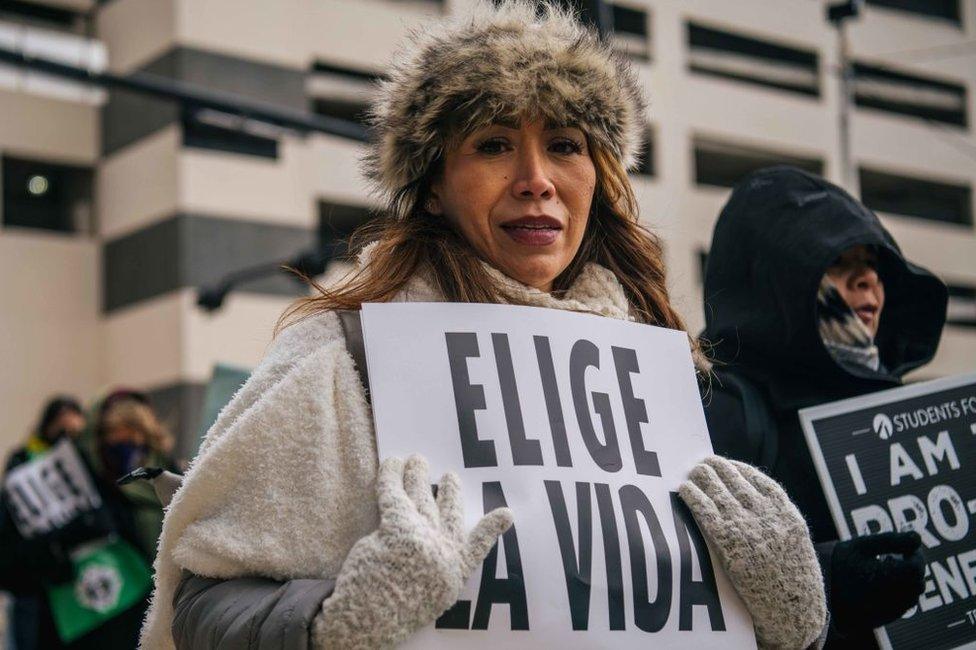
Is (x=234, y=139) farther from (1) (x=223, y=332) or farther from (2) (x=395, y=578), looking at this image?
(2) (x=395, y=578)

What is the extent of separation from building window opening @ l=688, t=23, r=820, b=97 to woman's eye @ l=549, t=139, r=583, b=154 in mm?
A: 23126

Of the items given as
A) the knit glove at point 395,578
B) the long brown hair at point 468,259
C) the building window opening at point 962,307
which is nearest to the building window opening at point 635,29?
the building window opening at point 962,307

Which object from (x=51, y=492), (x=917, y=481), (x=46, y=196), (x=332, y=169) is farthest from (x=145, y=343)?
(x=917, y=481)

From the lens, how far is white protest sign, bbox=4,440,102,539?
624 centimetres

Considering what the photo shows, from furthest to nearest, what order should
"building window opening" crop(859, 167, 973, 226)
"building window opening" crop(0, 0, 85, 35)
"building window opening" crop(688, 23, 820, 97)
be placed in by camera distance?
"building window opening" crop(859, 167, 973, 226) < "building window opening" crop(688, 23, 820, 97) < "building window opening" crop(0, 0, 85, 35)

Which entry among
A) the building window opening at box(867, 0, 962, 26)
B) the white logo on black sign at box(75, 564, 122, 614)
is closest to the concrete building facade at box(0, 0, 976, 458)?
the building window opening at box(867, 0, 962, 26)

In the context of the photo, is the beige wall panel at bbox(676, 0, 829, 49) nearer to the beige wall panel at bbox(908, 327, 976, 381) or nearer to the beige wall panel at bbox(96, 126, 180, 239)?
the beige wall panel at bbox(908, 327, 976, 381)

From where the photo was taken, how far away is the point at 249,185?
19.0m

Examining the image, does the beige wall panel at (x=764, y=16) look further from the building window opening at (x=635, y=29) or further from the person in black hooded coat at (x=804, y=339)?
the person in black hooded coat at (x=804, y=339)

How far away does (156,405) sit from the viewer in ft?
61.3

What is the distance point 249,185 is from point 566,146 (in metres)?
16.7

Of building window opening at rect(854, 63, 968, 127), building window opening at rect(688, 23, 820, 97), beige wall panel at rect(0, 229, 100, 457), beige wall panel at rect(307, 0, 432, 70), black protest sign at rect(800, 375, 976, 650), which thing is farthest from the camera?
building window opening at rect(854, 63, 968, 127)

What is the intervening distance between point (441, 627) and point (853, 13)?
1024 cm

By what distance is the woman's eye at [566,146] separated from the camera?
264cm
